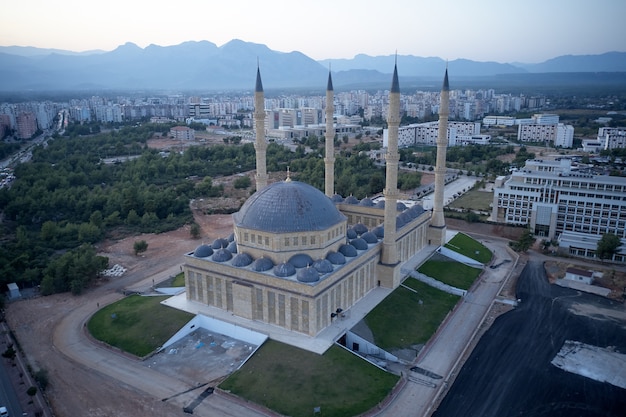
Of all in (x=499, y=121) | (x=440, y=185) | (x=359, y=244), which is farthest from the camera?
(x=499, y=121)

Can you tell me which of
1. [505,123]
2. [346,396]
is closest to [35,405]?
[346,396]

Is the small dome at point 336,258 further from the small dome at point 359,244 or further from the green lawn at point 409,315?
the green lawn at point 409,315

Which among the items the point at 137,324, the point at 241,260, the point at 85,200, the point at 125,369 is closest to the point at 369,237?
the point at 241,260

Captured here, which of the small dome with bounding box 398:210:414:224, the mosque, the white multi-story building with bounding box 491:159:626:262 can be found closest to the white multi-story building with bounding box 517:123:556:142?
the white multi-story building with bounding box 491:159:626:262

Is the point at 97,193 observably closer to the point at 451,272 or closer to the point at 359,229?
the point at 359,229

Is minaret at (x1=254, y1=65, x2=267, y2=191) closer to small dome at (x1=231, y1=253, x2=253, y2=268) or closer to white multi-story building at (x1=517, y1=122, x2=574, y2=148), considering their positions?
small dome at (x1=231, y1=253, x2=253, y2=268)

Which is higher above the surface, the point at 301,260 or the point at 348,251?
the point at 301,260
